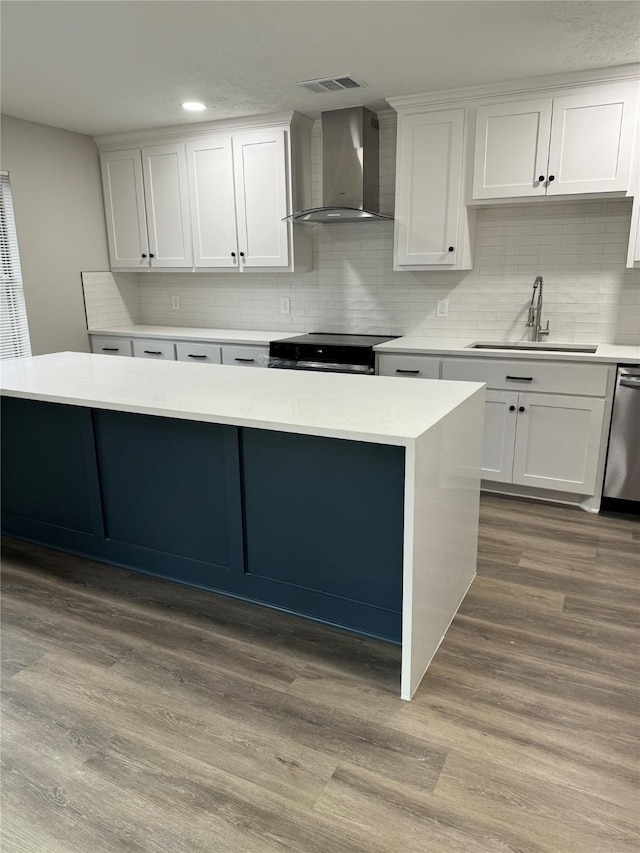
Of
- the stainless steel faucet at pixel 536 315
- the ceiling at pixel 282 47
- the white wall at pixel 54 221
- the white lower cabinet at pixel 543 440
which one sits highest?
the ceiling at pixel 282 47

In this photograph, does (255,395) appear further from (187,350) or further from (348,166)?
(187,350)

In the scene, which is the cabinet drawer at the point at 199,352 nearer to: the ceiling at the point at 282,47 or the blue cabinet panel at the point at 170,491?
the ceiling at the point at 282,47

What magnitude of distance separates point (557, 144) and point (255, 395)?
2.45 meters

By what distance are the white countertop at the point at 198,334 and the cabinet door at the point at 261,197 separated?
21.7 inches

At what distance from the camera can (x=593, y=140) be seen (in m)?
3.37

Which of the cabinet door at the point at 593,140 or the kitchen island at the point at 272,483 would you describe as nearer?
the kitchen island at the point at 272,483

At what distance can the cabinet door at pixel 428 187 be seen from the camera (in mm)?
3787

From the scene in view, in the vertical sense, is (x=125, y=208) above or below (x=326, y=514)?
above

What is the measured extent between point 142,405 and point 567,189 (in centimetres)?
275

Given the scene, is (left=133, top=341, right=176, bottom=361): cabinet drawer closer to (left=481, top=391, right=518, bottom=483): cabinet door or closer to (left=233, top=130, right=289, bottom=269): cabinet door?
(left=233, top=130, right=289, bottom=269): cabinet door

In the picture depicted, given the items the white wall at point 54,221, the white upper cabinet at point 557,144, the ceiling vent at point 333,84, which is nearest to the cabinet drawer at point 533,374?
the white upper cabinet at point 557,144

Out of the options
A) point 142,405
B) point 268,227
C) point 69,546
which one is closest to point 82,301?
point 268,227

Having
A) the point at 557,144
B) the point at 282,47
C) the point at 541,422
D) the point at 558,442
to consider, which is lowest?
the point at 558,442

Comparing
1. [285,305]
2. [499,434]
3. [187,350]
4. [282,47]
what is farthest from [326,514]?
[285,305]
